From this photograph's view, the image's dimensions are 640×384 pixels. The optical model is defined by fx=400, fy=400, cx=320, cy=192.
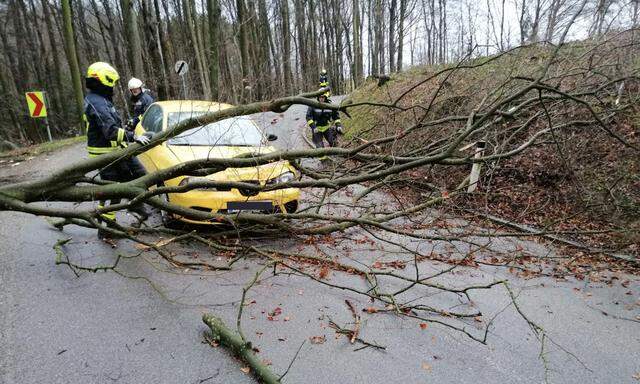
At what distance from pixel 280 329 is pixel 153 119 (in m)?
4.93

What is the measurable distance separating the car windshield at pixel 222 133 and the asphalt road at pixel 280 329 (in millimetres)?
1876

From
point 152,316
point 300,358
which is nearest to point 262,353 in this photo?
point 300,358

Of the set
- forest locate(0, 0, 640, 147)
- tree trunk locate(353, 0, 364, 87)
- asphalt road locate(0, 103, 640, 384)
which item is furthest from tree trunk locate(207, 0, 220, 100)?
asphalt road locate(0, 103, 640, 384)

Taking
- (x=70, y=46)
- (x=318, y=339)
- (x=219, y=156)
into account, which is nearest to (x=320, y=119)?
(x=219, y=156)

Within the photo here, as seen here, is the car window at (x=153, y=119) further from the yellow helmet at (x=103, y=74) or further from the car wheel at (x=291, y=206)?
the car wheel at (x=291, y=206)

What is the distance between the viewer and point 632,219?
6152 mm

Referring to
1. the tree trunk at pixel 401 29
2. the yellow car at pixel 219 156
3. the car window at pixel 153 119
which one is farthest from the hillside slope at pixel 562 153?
the tree trunk at pixel 401 29

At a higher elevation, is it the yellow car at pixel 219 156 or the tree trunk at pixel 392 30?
the tree trunk at pixel 392 30

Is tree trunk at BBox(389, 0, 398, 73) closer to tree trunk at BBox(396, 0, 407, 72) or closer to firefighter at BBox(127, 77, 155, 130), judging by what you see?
tree trunk at BBox(396, 0, 407, 72)

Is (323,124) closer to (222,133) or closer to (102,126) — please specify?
(222,133)

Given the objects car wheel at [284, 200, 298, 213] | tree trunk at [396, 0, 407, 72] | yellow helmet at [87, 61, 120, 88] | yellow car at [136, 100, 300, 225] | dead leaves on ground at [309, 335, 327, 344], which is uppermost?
tree trunk at [396, 0, 407, 72]

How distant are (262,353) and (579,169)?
7.00 meters

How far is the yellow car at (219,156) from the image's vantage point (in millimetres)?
5043

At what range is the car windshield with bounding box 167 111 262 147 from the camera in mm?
6000
